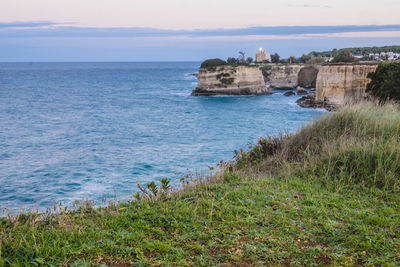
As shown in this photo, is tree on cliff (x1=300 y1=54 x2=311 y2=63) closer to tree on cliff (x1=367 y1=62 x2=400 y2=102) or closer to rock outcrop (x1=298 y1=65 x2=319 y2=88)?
rock outcrop (x1=298 y1=65 x2=319 y2=88)

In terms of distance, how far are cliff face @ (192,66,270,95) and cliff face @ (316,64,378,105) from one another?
20.4 meters

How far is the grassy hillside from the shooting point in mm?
4359

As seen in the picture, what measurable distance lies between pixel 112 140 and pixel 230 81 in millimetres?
39365

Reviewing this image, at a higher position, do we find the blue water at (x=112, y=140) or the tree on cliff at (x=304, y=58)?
the tree on cliff at (x=304, y=58)

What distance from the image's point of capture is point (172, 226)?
524 centimetres

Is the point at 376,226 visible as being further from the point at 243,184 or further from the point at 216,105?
the point at 216,105

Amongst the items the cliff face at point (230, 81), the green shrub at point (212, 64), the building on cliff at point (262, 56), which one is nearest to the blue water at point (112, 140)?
the cliff face at point (230, 81)

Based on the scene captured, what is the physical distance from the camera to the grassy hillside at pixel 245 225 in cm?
436

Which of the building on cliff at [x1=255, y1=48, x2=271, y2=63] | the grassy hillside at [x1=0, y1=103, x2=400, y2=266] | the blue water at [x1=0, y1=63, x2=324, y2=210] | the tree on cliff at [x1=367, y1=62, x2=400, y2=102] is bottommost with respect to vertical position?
the blue water at [x1=0, y1=63, x2=324, y2=210]

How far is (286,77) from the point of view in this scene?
276 ft

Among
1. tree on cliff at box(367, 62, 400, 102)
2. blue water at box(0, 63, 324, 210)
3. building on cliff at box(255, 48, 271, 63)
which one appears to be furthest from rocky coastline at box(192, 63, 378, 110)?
building on cliff at box(255, 48, 271, 63)

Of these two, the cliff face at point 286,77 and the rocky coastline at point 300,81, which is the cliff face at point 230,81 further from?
the cliff face at point 286,77

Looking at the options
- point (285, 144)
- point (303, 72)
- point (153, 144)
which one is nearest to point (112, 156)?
point (153, 144)

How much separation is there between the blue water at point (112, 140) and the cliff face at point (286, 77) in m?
26.8
